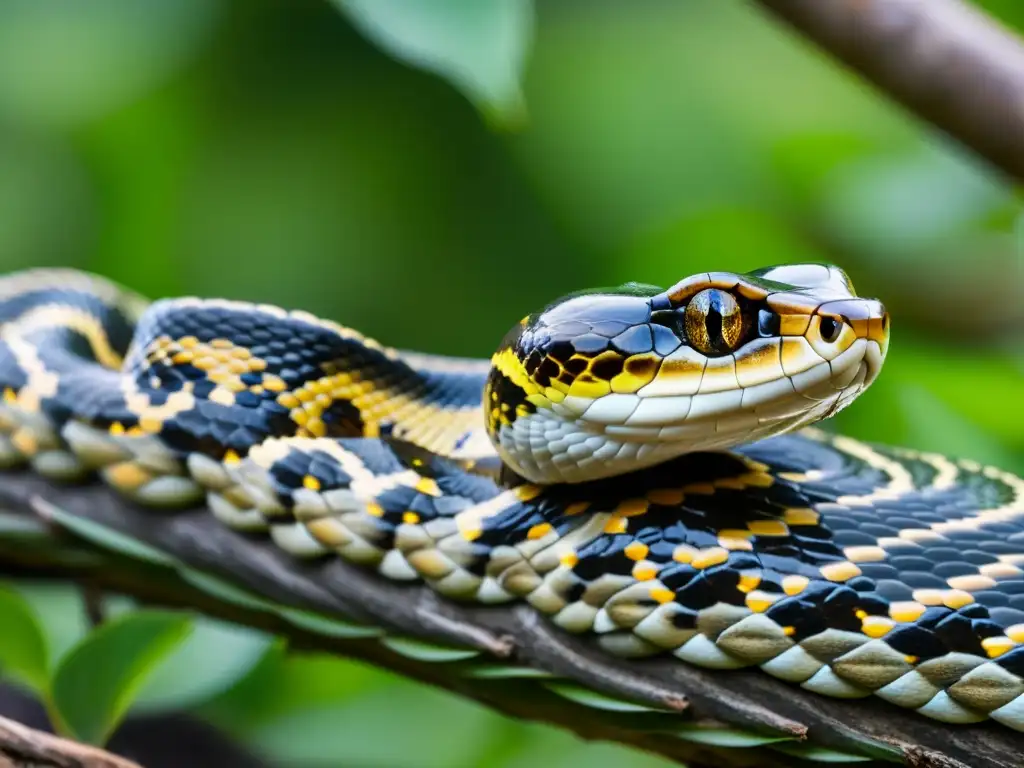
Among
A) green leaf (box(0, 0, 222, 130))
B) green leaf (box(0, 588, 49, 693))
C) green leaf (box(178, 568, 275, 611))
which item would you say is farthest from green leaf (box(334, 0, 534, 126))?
green leaf (box(0, 0, 222, 130))

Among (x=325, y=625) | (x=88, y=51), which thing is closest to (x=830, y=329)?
(x=325, y=625)

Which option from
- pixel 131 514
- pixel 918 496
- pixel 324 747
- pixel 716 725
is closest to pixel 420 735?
pixel 324 747

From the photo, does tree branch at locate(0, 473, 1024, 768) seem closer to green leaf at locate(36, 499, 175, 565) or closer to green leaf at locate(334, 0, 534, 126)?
green leaf at locate(36, 499, 175, 565)

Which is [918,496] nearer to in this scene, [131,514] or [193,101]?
[131,514]

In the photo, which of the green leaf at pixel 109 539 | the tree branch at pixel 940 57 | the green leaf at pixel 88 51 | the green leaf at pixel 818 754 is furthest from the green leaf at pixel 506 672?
the green leaf at pixel 88 51

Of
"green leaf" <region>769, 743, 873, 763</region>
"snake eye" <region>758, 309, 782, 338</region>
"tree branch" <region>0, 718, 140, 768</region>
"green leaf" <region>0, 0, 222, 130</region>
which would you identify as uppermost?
"green leaf" <region>0, 0, 222, 130</region>

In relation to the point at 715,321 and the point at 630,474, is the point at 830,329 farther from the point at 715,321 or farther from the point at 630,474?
the point at 630,474
